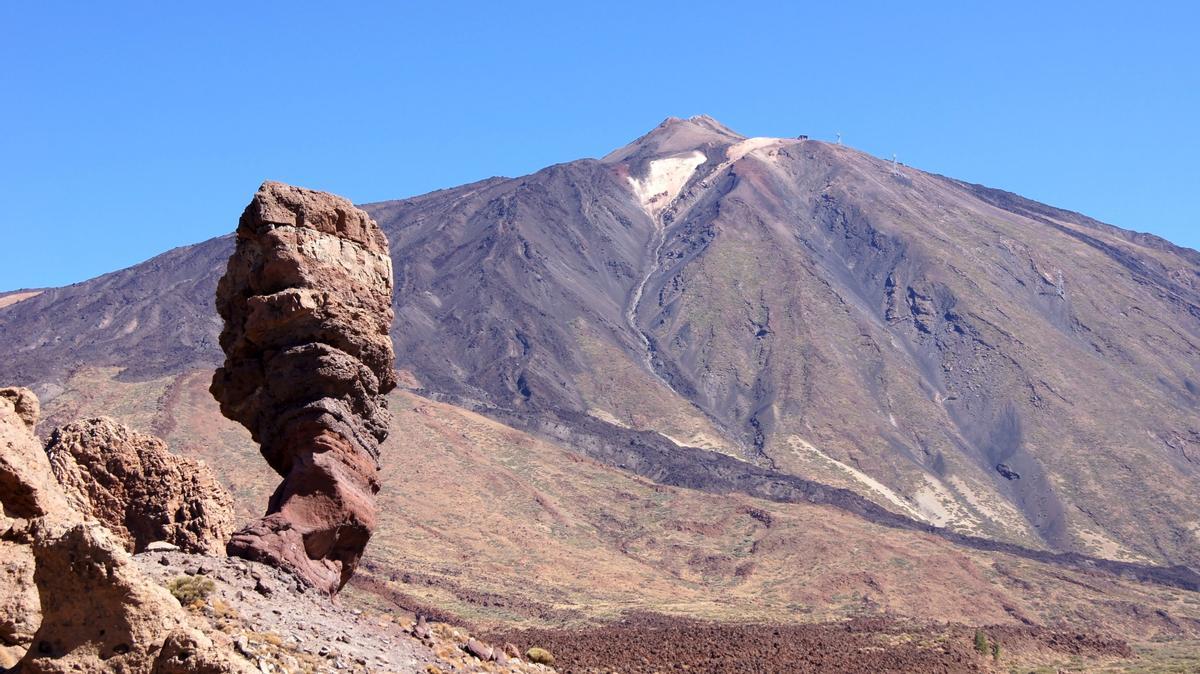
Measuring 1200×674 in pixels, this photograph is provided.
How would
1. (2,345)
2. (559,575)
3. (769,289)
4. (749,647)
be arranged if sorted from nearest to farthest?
(749,647), (559,575), (2,345), (769,289)

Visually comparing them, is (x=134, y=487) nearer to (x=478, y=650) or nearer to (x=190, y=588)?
(x=190, y=588)

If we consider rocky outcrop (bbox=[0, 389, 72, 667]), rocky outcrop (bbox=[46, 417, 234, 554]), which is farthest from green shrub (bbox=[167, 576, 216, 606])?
rocky outcrop (bbox=[46, 417, 234, 554])

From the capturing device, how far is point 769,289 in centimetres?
15900

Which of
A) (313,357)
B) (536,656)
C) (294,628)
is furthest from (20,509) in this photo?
(536,656)

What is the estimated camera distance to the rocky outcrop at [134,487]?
55.6ft

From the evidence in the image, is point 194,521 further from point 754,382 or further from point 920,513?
point 754,382

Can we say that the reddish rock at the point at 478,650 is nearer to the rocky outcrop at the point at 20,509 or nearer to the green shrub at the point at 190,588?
the green shrub at the point at 190,588

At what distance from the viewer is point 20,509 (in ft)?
43.0

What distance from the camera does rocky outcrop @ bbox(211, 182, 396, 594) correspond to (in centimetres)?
1838

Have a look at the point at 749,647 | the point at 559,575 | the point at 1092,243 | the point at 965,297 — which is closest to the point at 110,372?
the point at 559,575

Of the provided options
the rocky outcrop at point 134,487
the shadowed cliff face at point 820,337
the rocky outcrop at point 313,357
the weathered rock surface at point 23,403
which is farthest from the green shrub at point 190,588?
the shadowed cliff face at point 820,337

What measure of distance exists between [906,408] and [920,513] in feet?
84.7

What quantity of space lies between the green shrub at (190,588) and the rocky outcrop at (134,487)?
225 centimetres

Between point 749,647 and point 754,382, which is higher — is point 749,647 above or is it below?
below
